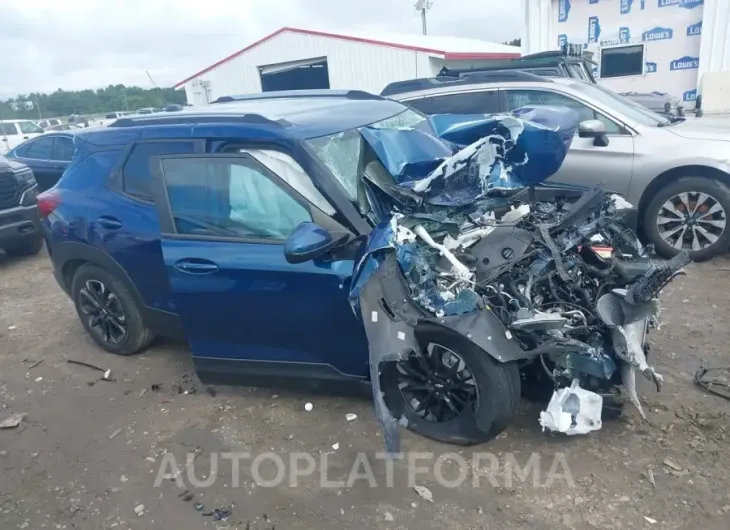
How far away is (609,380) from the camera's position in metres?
3.00

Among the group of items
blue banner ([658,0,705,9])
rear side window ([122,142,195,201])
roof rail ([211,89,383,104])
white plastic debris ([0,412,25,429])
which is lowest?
white plastic debris ([0,412,25,429])

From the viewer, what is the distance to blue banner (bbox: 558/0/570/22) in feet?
53.6

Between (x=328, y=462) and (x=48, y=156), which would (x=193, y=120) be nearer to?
(x=328, y=462)

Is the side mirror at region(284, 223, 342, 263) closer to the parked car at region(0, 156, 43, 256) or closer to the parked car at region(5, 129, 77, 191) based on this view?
the parked car at region(0, 156, 43, 256)

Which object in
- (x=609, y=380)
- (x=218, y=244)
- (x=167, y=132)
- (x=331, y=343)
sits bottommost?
(x=609, y=380)

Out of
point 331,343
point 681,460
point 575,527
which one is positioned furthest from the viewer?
point 331,343

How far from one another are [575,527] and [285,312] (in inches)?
70.7

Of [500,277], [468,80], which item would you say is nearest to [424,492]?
[500,277]

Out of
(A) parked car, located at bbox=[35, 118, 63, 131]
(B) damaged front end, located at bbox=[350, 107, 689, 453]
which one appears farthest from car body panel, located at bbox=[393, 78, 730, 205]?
(A) parked car, located at bbox=[35, 118, 63, 131]

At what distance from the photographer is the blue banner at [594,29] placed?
1609 centimetres

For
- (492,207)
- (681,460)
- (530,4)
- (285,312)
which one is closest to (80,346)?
(285,312)

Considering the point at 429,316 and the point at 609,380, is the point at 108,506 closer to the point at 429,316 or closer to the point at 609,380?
the point at 429,316

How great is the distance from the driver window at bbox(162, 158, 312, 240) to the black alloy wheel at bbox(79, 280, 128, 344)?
1.22 metres

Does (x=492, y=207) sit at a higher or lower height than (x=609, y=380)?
higher
